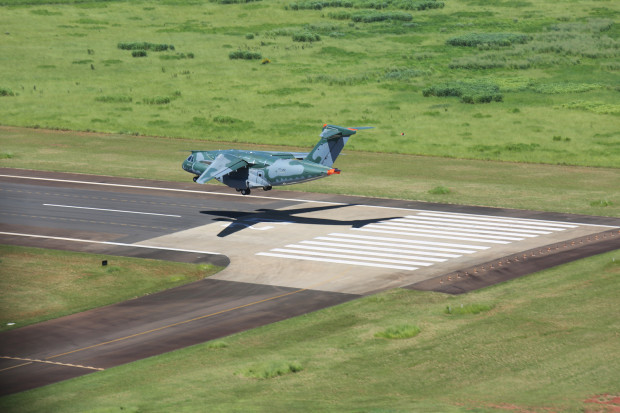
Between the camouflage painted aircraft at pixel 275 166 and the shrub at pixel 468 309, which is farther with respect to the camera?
the camouflage painted aircraft at pixel 275 166

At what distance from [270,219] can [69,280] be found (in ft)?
62.5

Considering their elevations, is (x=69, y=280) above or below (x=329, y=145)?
below

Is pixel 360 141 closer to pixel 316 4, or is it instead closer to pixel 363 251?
pixel 363 251

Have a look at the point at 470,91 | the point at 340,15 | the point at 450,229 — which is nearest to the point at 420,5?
the point at 340,15

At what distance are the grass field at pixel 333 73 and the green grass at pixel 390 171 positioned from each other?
335 centimetres

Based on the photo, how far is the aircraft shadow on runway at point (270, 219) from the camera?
2648 inches

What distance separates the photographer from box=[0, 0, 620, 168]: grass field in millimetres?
103250

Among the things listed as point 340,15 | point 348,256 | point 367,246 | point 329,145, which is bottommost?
point 348,256

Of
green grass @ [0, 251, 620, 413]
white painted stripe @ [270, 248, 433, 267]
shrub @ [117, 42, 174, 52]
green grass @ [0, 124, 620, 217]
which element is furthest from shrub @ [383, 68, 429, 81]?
green grass @ [0, 251, 620, 413]

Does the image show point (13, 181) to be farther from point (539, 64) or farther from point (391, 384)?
point (539, 64)


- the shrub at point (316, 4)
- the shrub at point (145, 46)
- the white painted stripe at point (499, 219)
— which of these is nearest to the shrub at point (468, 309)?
the white painted stripe at point (499, 219)

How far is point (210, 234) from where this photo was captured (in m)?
65.2

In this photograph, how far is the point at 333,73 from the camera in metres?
130

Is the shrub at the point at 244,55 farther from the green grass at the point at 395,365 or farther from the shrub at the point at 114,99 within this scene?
the green grass at the point at 395,365
